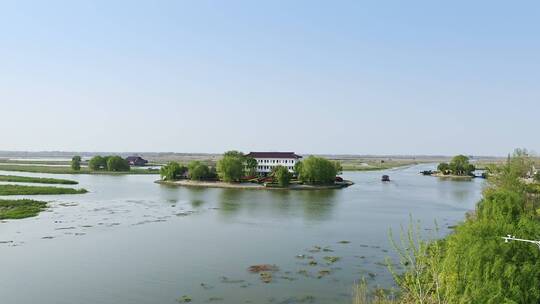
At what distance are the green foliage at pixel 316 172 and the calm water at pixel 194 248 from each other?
15945 mm

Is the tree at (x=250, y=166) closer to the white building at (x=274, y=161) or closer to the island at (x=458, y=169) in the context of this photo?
the white building at (x=274, y=161)

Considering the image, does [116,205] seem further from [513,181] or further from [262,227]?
[513,181]

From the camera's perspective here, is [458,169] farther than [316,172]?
Yes

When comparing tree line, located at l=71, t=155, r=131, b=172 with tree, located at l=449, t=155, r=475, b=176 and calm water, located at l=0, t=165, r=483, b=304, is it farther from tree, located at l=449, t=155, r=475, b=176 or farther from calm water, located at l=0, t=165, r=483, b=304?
tree, located at l=449, t=155, r=475, b=176

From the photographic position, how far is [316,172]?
61.7m

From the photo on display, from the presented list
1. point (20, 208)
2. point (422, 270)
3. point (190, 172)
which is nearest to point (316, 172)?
point (190, 172)

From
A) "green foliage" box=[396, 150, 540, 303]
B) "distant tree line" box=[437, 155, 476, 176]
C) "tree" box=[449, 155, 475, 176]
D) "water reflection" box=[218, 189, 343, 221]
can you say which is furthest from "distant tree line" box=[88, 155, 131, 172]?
"green foliage" box=[396, 150, 540, 303]

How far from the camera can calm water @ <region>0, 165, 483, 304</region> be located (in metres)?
17.2

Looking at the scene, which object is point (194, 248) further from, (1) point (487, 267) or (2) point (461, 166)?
(2) point (461, 166)

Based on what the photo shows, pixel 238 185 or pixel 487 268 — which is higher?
pixel 487 268

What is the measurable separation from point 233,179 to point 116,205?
23.4 m

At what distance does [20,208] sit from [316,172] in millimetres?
36126

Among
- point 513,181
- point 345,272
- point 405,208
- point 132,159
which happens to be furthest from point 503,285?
point 132,159

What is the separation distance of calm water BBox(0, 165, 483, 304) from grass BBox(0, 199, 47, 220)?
1.12 m
